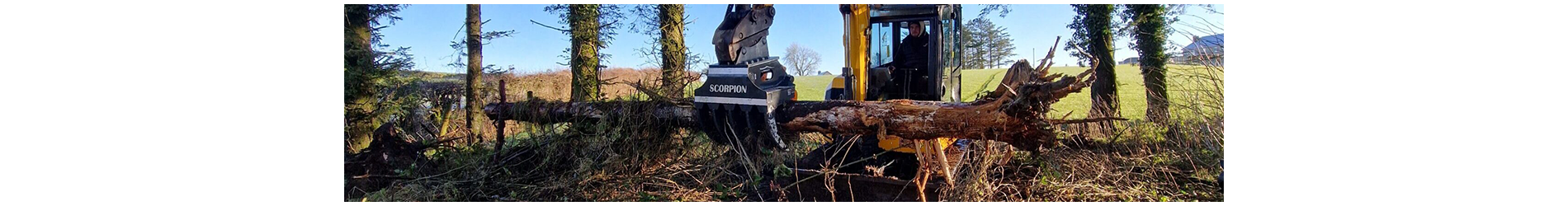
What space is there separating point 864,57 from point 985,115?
6.01ft

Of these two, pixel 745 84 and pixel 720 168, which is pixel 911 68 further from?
pixel 745 84

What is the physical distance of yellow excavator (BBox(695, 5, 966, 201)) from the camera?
380 centimetres

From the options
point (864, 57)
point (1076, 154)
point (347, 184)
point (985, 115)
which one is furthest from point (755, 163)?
point (347, 184)

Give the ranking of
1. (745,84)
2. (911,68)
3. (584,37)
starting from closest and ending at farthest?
(745,84)
(911,68)
(584,37)

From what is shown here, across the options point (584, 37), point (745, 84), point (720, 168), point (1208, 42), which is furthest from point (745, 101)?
point (584, 37)

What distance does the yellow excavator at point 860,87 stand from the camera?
380 centimetres

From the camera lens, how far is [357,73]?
24.1 feet

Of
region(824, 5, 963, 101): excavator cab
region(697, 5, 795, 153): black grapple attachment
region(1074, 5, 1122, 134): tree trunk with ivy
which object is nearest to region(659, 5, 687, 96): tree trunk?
→ region(824, 5, 963, 101): excavator cab

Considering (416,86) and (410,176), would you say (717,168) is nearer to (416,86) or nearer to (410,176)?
(410,176)

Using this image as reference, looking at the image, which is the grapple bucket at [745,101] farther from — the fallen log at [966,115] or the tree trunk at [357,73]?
the tree trunk at [357,73]

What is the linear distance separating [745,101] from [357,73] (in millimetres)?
5731

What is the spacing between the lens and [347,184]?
5.22 meters

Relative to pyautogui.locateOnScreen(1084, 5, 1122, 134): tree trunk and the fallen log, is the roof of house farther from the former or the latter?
the fallen log

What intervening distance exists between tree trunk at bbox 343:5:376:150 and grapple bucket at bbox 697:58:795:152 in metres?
5.29
